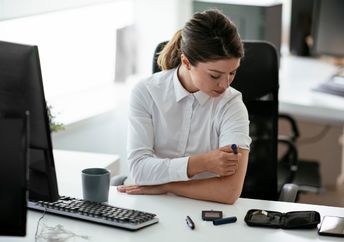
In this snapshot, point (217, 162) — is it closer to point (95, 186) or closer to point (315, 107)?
point (95, 186)

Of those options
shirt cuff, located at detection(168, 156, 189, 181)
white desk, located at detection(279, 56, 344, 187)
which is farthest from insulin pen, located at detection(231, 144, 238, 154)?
white desk, located at detection(279, 56, 344, 187)

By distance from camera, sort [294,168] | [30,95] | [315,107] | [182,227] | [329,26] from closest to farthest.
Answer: [30,95] → [182,227] → [294,168] → [315,107] → [329,26]

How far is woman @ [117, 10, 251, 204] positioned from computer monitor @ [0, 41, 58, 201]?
52 centimetres

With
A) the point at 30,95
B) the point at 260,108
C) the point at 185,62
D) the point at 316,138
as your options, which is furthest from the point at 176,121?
the point at 316,138

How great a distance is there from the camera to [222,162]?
→ 2.25m

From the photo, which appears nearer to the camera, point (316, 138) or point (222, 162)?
point (222, 162)

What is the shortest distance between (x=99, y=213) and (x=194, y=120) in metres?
0.53

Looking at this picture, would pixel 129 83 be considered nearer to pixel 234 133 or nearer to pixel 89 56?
pixel 89 56

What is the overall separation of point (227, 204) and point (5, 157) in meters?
0.82

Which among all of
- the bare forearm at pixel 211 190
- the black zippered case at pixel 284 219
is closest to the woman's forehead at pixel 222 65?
the bare forearm at pixel 211 190

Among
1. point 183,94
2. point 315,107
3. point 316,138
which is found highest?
point 183,94

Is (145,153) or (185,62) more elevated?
(185,62)

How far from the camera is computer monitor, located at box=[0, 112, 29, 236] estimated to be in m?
1.64

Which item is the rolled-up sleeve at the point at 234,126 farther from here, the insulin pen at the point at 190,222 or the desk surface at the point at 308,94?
the desk surface at the point at 308,94
